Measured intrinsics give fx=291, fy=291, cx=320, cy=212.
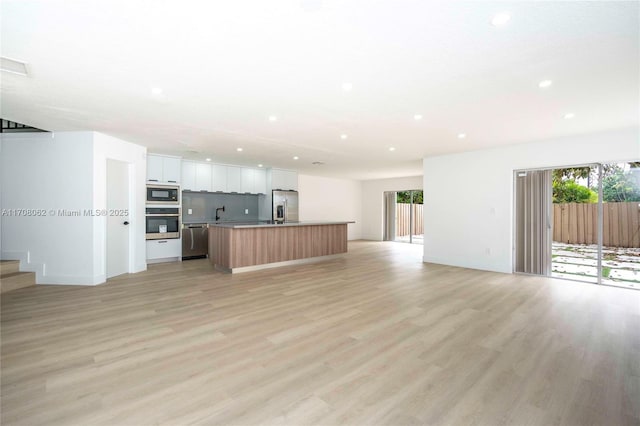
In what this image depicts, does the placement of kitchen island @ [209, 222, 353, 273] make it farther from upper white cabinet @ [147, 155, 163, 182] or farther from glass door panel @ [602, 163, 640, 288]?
glass door panel @ [602, 163, 640, 288]

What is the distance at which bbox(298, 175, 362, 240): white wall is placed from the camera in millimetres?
10656

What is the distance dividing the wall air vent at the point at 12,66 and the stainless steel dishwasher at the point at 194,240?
4681mm

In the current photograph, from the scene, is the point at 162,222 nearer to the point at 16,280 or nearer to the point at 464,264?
the point at 16,280

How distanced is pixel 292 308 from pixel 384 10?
3162 mm

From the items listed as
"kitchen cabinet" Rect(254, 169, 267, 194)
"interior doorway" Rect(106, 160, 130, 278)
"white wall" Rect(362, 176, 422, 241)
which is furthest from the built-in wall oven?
"white wall" Rect(362, 176, 422, 241)

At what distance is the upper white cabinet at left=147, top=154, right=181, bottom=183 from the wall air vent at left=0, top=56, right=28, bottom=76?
13.2 ft

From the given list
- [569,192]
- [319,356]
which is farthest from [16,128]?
[569,192]

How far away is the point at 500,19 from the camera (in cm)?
195

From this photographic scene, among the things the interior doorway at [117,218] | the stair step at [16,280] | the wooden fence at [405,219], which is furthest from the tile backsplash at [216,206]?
the wooden fence at [405,219]

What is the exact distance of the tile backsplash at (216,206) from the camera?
773 cm

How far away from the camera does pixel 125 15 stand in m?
1.91

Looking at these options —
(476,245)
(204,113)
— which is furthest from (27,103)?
(476,245)

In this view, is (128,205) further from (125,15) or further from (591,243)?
(591,243)

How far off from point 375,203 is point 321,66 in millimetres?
9598
